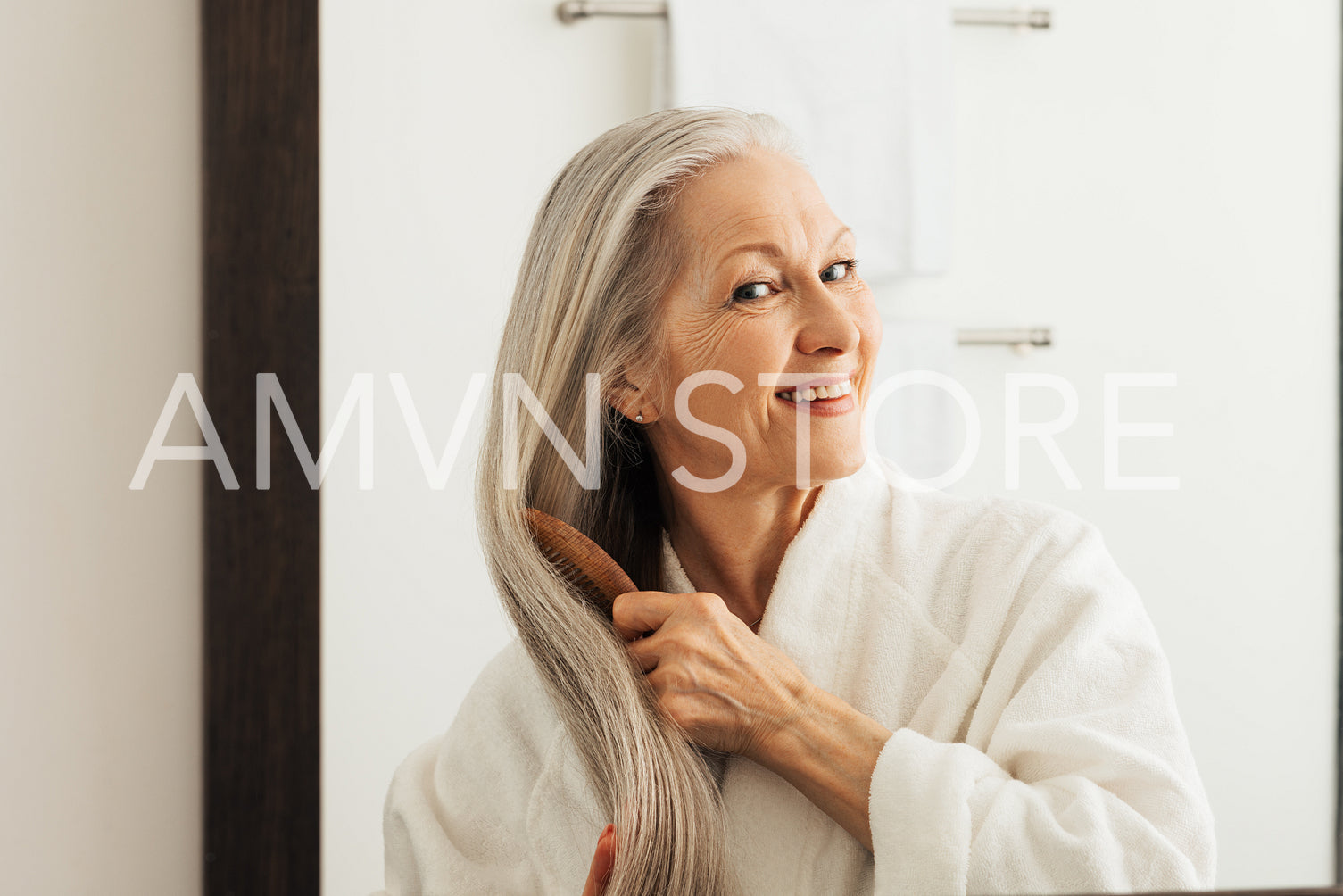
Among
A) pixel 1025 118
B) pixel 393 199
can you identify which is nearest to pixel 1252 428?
pixel 1025 118

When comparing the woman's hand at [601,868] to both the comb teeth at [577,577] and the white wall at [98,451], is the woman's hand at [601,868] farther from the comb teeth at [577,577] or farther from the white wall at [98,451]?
the white wall at [98,451]

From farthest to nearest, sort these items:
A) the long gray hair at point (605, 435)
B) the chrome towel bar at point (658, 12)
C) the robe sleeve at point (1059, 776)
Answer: the chrome towel bar at point (658, 12) < the long gray hair at point (605, 435) < the robe sleeve at point (1059, 776)

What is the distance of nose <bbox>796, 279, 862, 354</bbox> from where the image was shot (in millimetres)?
669

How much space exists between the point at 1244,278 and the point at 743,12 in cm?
55

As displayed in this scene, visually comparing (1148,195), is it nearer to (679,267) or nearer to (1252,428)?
(1252,428)

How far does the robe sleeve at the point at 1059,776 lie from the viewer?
0.55m

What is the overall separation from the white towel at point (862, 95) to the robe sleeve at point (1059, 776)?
39cm

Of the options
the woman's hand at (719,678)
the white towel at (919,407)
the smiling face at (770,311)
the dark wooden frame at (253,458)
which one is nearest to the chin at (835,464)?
the smiling face at (770,311)

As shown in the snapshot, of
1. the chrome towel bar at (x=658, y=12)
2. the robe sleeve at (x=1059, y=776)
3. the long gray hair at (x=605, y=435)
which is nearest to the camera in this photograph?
the robe sleeve at (x=1059, y=776)

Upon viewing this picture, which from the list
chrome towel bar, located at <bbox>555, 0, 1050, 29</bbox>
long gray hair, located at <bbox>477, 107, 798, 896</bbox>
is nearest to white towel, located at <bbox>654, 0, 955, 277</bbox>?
chrome towel bar, located at <bbox>555, 0, 1050, 29</bbox>

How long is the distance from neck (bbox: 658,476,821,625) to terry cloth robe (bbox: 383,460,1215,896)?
0.9 inches

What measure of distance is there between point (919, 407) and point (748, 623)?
0.31 metres

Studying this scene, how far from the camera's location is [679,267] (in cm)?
69

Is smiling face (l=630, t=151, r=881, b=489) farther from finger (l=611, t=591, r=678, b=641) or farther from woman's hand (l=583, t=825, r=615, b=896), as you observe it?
woman's hand (l=583, t=825, r=615, b=896)
